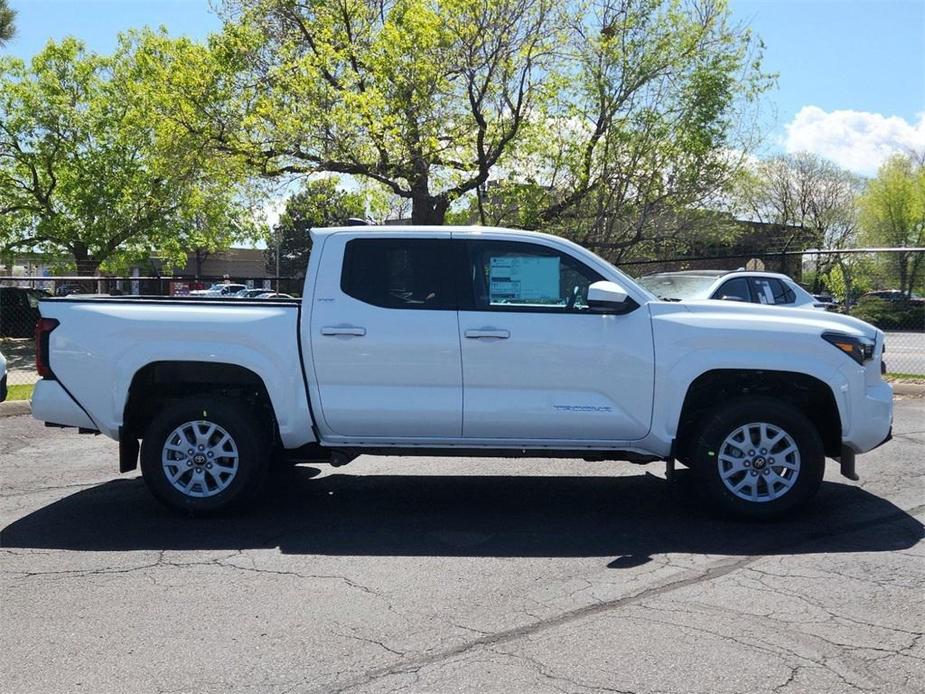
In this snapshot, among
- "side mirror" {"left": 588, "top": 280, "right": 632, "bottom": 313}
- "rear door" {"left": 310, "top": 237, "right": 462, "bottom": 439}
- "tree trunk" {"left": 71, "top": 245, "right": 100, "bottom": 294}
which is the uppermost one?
"tree trunk" {"left": 71, "top": 245, "right": 100, "bottom": 294}

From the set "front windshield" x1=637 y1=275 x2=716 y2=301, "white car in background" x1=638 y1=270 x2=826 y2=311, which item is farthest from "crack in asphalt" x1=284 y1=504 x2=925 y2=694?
"white car in background" x1=638 y1=270 x2=826 y2=311

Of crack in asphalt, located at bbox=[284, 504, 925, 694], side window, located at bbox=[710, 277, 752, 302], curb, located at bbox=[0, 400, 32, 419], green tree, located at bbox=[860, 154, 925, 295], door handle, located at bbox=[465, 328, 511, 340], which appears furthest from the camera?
green tree, located at bbox=[860, 154, 925, 295]

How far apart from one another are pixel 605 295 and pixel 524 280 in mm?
644

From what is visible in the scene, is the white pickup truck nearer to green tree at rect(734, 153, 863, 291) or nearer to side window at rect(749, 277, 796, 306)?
side window at rect(749, 277, 796, 306)

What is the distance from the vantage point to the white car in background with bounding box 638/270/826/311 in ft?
40.4

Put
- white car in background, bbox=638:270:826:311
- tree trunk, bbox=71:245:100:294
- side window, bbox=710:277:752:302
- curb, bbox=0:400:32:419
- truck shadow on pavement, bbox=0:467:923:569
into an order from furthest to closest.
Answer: tree trunk, bbox=71:245:100:294 < side window, bbox=710:277:752:302 < white car in background, bbox=638:270:826:311 < curb, bbox=0:400:32:419 < truck shadow on pavement, bbox=0:467:923:569

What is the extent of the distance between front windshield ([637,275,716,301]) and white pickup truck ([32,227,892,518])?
20.2 feet

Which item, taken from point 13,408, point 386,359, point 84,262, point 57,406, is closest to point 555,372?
point 386,359

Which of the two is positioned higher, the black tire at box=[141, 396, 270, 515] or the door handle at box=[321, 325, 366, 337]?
the door handle at box=[321, 325, 366, 337]

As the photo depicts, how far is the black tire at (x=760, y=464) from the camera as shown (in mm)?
5793

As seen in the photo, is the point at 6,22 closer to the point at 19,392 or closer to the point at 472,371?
the point at 19,392

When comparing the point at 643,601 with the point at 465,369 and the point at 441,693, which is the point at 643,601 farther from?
the point at 465,369

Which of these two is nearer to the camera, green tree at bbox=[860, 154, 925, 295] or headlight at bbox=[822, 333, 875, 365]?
headlight at bbox=[822, 333, 875, 365]

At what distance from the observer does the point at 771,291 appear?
43.2 ft
